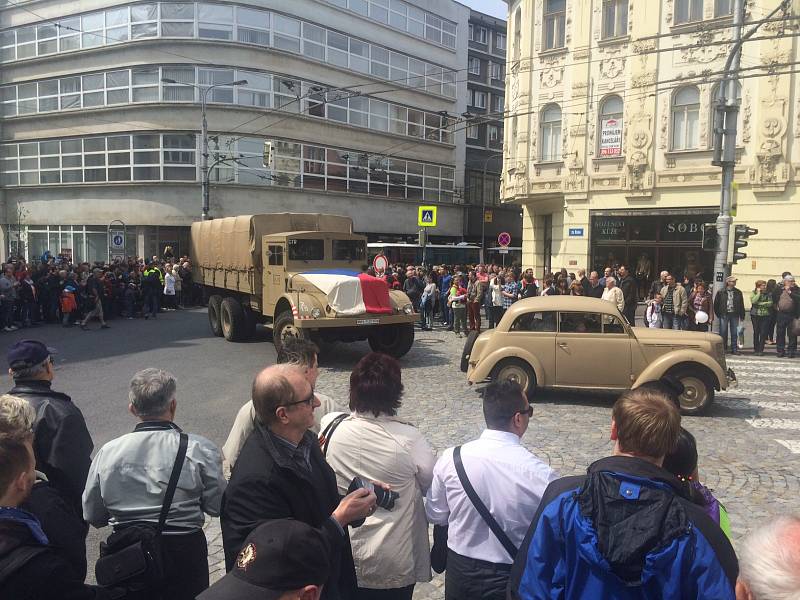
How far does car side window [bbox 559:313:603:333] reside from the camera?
9.91 metres

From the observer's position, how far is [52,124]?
35625 mm

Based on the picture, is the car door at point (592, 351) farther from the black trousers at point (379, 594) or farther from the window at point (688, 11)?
the window at point (688, 11)

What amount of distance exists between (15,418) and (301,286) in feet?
34.8

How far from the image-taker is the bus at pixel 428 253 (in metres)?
33.4

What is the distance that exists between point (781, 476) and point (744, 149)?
675 inches

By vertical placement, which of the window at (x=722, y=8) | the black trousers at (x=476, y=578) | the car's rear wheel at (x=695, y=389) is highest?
the window at (x=722, y=8)

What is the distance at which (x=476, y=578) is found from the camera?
304cm

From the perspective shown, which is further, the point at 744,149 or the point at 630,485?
the point at 744,149

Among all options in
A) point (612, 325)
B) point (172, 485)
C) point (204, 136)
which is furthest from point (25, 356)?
point (204, 136)

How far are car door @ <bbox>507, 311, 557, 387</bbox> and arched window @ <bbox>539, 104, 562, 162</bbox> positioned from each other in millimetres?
16178

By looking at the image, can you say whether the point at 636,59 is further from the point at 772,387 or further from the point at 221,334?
the point at 221,334

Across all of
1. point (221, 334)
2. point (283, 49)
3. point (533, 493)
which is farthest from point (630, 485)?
point (283, 49)

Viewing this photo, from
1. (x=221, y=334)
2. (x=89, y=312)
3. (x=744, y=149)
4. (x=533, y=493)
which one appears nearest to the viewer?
(x=533, y=493)

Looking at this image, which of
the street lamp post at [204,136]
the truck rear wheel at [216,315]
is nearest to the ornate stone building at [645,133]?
the truck rear wheel at [216,315]
